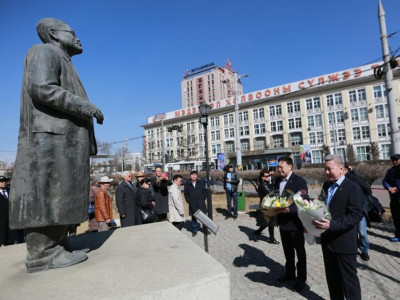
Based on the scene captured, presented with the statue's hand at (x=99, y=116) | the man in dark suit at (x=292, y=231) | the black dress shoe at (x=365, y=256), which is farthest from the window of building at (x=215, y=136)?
the statue's hand at (x=99, y=116)

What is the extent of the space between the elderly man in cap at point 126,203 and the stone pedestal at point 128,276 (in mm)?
3898

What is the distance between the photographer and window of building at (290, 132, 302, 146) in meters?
50.4

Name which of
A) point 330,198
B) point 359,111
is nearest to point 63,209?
point 330,198

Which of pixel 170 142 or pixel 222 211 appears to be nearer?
pixel 222 211

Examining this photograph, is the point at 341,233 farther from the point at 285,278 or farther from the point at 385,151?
the point at 385,151

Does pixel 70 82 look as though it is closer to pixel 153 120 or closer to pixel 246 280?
pixel 246 280

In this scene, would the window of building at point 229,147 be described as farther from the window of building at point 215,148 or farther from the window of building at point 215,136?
the window of building at point 215,136

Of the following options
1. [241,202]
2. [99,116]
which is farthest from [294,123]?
[99,116]

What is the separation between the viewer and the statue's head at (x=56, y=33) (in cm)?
247

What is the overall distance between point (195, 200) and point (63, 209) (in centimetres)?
617

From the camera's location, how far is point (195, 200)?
323 inches

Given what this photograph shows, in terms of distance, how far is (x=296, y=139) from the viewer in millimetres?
50844

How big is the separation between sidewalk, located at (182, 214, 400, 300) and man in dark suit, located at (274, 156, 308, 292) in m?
0.21

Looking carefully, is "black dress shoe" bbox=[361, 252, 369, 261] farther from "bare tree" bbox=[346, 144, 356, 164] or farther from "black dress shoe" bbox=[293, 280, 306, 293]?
"bare tree" bbox=[346, 144, 356, 164]
